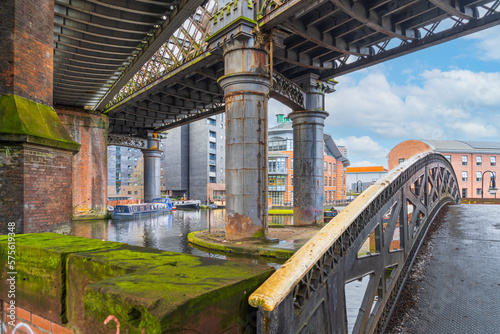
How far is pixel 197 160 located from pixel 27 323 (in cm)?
6312

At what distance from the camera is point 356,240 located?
4730mm

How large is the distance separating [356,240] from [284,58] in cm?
1483

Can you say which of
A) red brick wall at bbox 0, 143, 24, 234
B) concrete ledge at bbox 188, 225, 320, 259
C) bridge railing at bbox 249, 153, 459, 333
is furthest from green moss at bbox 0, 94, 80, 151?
concrete ledge at bbox 188, 225, 320, 259

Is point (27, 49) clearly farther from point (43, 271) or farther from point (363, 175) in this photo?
point (363, 175)

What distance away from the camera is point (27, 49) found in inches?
310

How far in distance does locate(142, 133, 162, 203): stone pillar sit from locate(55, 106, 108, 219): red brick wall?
1053cm

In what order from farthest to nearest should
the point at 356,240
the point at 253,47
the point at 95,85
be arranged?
the point at 95,85, the point at 253,47, the point at 356,240

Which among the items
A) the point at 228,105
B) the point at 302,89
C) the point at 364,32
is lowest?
the point at 228,105

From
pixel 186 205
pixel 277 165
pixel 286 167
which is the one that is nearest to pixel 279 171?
pixel 277 165

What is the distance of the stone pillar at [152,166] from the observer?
1624 inches

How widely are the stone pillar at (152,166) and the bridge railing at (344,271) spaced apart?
122ft

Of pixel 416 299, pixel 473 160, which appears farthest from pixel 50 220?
pixel 473 160

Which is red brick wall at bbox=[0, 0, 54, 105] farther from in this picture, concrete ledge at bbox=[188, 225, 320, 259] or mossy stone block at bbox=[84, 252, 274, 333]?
concrete ledge at bbox=[188, 225, 320, 259]

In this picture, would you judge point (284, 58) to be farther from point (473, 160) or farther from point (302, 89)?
point (473, 160)
